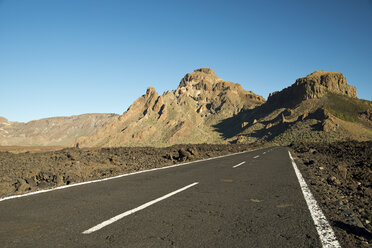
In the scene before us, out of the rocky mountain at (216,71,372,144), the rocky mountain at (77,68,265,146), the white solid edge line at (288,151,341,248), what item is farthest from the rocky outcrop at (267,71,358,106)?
the white solid edge line at (288,151,341,248)

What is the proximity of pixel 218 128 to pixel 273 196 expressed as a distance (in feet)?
427

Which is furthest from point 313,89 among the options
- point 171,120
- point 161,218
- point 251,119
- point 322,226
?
point 161,218

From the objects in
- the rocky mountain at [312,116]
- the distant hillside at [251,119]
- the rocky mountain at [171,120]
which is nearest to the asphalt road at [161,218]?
the distant hillside at [251,119]

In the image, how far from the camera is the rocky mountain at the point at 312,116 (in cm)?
7269

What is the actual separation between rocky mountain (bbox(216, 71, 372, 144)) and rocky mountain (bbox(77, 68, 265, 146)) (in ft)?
59.6

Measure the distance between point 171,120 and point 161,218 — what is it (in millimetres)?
121608

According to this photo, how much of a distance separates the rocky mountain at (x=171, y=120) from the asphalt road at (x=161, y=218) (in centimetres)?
9993

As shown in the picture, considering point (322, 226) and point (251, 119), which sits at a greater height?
point (251, 119)

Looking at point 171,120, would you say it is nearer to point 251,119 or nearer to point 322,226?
point 251,119

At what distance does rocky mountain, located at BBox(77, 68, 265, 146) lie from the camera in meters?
111

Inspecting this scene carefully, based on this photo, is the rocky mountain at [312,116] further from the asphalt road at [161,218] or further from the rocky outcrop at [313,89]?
the asphalt road at [161,218]

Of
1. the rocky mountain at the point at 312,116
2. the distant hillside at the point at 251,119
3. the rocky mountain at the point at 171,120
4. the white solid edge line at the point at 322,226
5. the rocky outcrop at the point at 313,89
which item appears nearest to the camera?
the white solid edge line at the point at 322,226

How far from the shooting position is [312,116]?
83.8 meters

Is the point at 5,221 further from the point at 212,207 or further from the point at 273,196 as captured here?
the point at 273,196
